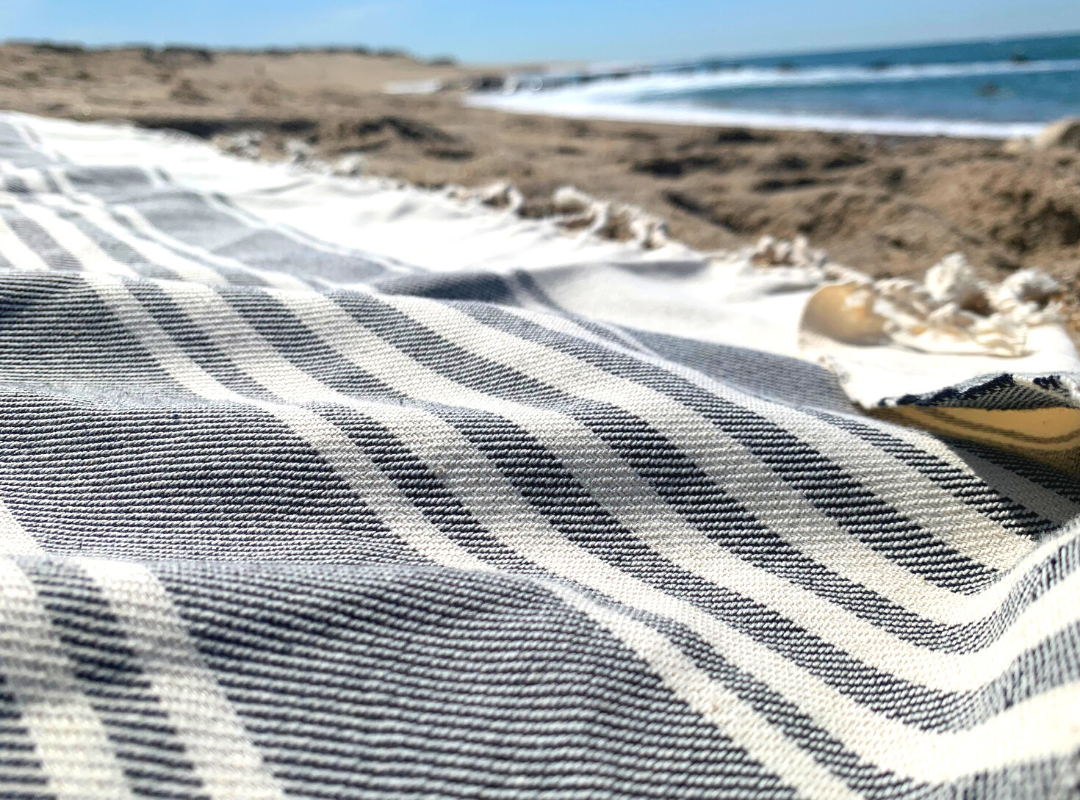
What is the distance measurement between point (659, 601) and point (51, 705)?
457mm

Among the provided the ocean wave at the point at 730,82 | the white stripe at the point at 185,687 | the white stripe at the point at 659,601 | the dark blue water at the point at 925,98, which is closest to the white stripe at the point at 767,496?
the white stripe at the point at 659,601

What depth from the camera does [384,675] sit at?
1.79 ft

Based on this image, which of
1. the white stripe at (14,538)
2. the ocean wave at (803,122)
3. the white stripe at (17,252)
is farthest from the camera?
the ocean wave at (803,122)

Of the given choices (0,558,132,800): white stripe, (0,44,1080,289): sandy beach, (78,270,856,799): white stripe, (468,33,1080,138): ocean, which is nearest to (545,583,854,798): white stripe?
(78,270,856,799): white stripe

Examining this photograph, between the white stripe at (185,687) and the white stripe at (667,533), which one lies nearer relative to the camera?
the white stripe at (185,687)

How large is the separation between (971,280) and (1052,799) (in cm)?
111

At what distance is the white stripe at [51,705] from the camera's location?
0.45 metres

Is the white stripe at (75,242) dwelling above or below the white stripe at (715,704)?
above

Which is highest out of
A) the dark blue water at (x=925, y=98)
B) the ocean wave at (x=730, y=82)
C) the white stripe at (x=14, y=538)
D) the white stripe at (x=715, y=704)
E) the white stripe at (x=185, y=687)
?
the ocean wave at (x=730, y=82)

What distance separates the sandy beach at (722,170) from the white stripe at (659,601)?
4.31 ft

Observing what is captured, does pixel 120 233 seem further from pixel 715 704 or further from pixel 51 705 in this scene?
pixel 715 704

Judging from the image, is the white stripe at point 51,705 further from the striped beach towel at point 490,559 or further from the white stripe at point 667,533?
the white stripe at point 667,533

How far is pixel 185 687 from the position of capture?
507mm

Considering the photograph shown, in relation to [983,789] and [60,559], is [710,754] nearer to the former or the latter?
[983,789]
